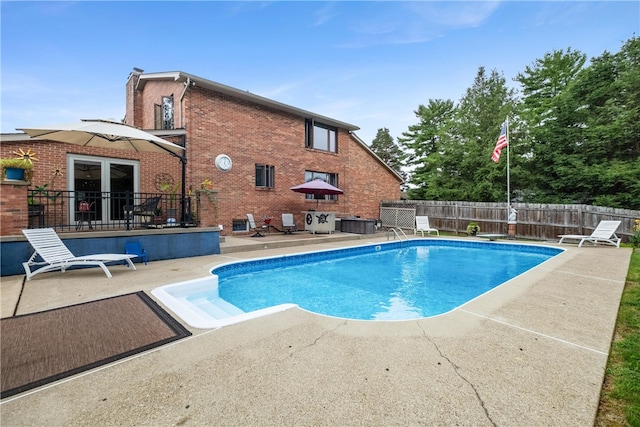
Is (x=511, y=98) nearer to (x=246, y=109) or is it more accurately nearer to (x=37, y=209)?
(x=246, y=109)

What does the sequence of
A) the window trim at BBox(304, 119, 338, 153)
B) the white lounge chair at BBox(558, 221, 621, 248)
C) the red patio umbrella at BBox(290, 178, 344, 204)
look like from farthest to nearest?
1. the window trim at BBox(304, 119, 338, 153)
2. the red patio umbrella at BBox(290, 178, 344, 204)
3. the white lounge chair at BBox(558, 221, 621, 248)

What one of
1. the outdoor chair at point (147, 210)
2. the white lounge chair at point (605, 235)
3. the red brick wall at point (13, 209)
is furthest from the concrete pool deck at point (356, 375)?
the white lounge chair at point (605, 235)

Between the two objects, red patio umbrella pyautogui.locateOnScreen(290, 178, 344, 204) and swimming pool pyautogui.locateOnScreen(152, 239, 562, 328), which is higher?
red patio umbrella pyautogui.locateOnScreen(290, 178, 344, 204)

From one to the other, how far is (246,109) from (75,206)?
693 cm

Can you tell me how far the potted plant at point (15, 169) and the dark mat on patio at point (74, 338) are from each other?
12.0ft

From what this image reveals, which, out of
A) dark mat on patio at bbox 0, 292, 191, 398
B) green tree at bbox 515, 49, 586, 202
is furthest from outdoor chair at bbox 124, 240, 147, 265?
green tree at bbox 515, 49, 586, 202

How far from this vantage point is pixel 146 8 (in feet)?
32.7

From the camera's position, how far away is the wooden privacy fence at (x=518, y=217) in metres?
11.9

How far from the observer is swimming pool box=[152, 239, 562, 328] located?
198 inches

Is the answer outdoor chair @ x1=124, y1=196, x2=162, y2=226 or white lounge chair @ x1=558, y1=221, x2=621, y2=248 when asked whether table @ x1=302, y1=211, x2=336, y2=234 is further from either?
white lounge chair @ x1=558, y1=221, x2=621, y2=248

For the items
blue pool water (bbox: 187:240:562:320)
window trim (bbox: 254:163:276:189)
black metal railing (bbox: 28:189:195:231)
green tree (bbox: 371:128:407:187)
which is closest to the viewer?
blue pool water (bbox: 187:240:562:320)

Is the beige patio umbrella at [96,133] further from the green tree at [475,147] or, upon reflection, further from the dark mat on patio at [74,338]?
the green tree at [475,147]

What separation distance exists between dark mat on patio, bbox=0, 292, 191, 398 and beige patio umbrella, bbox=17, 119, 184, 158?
3990 millimetres

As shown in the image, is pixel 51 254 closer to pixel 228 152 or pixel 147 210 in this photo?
pixel 147 210
